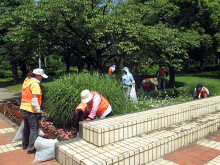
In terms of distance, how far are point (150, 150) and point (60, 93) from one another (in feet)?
9.59

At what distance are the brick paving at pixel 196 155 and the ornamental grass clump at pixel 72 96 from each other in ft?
6.70

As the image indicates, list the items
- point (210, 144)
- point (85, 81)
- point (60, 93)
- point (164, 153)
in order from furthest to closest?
point (85, 81) < point (60, 93) < point (210, 144) < point (164, 153)

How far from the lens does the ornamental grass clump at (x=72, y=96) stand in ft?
17.0

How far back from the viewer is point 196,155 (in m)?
3.70

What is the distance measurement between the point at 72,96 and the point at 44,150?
1812 millimetres

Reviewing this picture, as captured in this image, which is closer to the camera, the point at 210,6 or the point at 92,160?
the point at 92,160

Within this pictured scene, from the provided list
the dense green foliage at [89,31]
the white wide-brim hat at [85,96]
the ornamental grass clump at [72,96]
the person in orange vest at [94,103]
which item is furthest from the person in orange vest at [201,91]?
the white wide-brim hat at [85,96]

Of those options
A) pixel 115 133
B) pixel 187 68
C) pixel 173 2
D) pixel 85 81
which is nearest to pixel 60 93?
pixel 85 81

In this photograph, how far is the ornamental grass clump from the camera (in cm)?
517

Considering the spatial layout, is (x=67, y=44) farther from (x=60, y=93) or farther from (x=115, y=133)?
(x=115, y=133)

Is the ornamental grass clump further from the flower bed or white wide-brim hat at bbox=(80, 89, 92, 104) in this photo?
white wide-brim hat at bbox=(80, 89, 92, 104)

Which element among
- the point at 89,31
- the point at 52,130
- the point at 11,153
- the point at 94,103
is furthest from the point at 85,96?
the point at 89,31

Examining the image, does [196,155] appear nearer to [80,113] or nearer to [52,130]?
[80,113]

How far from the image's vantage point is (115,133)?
350cm
